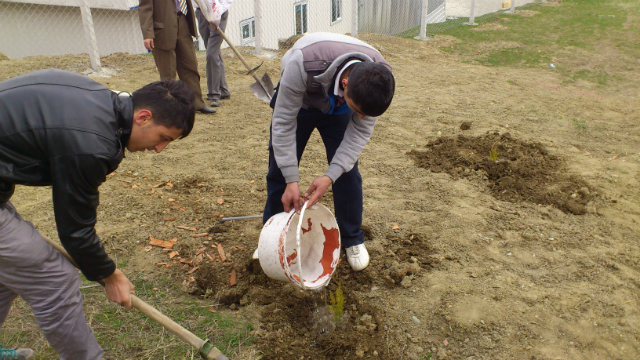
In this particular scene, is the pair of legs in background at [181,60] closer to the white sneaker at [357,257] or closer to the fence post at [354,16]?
the white sneaker at [357,257]

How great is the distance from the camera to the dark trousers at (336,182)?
249cm

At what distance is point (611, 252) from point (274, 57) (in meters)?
6.42

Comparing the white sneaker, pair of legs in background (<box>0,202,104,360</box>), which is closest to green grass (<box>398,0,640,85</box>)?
the white sneaker

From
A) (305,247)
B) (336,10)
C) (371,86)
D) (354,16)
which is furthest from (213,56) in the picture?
(336,10)

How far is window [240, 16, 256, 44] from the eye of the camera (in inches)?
439

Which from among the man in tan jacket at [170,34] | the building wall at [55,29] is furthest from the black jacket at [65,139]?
the building wall at [55,29]

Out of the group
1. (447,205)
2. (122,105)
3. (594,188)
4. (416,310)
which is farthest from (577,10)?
(122,105)

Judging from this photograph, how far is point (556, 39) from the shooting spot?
33.7 feet

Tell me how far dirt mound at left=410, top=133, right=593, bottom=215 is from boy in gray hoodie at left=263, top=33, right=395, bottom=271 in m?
1.71

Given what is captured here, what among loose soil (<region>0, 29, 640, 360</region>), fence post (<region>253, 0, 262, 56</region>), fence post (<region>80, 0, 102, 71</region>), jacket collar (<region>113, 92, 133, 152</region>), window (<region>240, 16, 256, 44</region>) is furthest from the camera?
window (<region>240, 16, 256, 44</region>)

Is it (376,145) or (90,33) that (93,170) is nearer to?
(376,145)

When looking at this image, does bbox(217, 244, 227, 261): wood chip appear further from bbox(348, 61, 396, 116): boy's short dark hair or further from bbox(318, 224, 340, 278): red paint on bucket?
bbox(348, 61, 396, 116): boy's short dark hair

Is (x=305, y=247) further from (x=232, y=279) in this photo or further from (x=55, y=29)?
(x=55, y=29)

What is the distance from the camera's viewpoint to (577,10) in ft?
45.6
